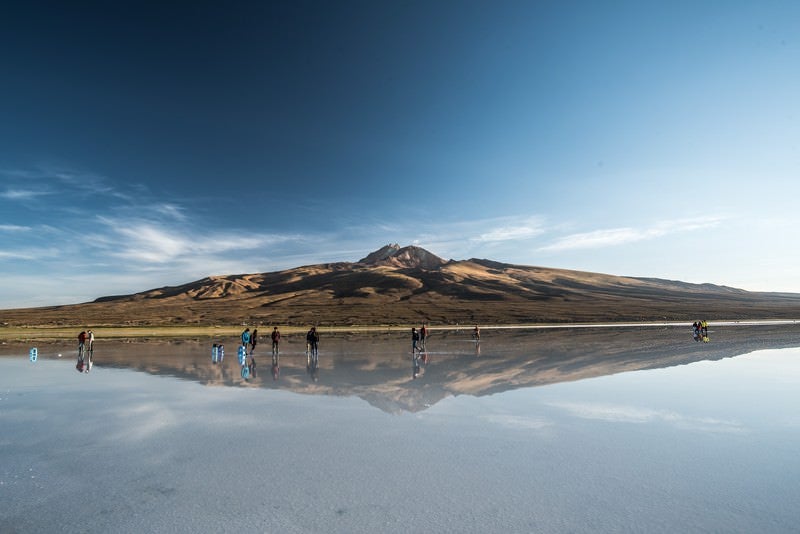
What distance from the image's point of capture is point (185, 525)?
20.4 feet

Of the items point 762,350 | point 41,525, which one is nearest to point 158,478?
point 41,525

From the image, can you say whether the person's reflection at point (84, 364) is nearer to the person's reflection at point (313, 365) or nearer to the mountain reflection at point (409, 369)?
the mountain reflection at point (409, 369)

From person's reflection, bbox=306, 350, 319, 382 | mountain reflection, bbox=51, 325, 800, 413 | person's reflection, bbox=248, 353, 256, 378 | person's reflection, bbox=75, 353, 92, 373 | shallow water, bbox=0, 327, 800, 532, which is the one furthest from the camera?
person's reflection, bbox=75, 353, 92, 373

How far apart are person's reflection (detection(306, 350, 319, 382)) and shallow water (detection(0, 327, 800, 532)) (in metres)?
1.77

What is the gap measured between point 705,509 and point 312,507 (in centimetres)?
568

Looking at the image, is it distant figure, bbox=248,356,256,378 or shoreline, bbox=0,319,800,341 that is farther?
shoreline, bbox=0,319,800,341

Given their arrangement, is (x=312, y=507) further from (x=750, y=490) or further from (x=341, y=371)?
(x=341, y=371)

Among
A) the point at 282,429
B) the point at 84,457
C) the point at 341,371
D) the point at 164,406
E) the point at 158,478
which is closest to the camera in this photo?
the point at 158,478

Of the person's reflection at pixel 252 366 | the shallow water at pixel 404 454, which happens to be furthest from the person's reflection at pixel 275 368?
the shallow water at pixel 404 454

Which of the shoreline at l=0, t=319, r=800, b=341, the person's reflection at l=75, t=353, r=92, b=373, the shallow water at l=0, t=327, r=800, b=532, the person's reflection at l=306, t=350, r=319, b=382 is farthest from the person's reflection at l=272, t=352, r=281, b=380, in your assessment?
the shoreline at l=0, t=319, r=800, b=341

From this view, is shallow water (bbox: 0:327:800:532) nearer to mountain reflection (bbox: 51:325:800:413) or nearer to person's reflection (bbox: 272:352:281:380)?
mountain reflection (bbox: 51:325:800:413)

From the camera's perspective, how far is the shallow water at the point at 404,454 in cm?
651

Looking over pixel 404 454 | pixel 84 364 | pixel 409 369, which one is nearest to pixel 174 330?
pixel 84 364

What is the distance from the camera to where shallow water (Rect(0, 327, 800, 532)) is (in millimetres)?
6512
